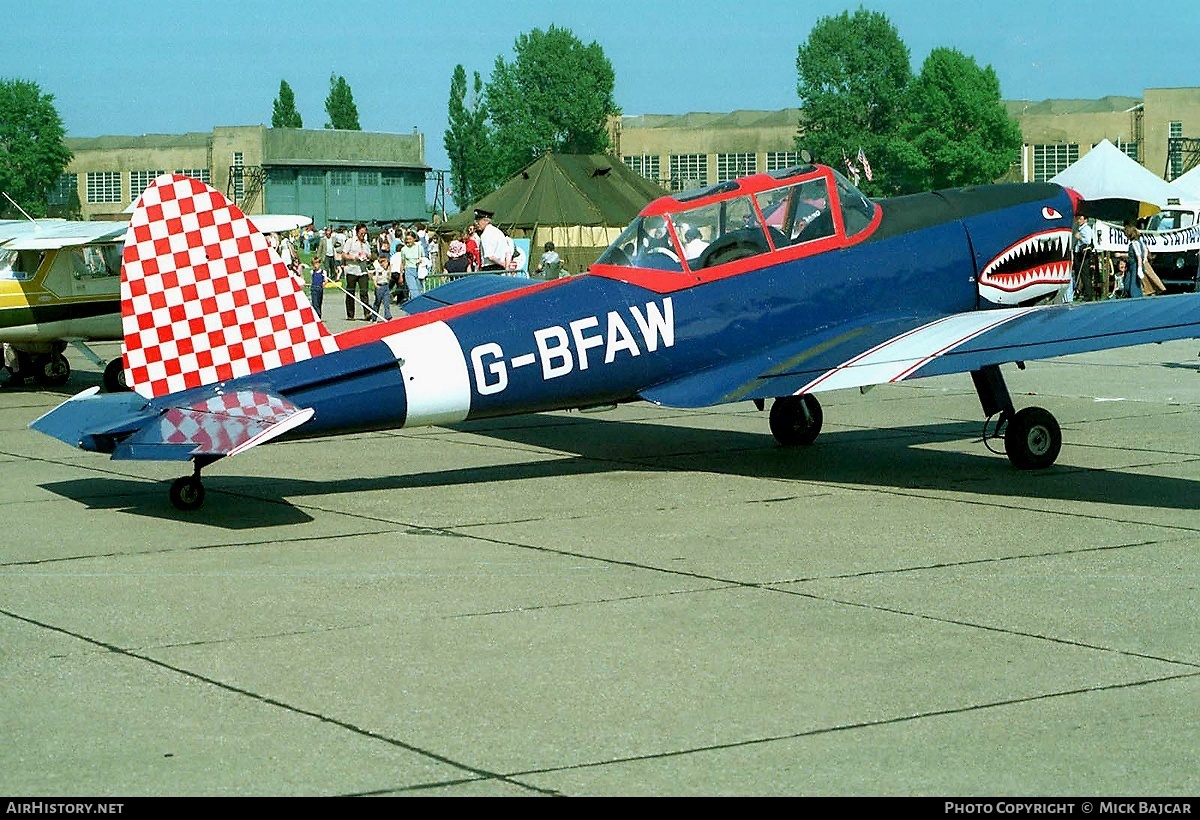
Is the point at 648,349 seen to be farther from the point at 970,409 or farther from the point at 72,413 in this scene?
the point at 970,409

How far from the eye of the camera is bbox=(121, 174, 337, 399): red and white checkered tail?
9.42 meters

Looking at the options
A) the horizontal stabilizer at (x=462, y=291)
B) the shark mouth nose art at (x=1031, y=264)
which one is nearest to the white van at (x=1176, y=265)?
the shark mouth nose art at (x=1031, y=264)

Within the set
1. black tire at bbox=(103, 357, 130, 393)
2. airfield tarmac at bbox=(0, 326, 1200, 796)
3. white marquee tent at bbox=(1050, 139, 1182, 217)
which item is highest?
white marquee tent at bbox=(1050, 139, 1182, 217)

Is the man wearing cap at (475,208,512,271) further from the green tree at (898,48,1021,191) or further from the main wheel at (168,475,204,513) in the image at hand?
the green tree at (898,48,1021,191)

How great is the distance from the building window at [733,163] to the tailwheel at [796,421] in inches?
4062

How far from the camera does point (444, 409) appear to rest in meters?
10.0

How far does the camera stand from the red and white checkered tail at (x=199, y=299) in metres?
9.42

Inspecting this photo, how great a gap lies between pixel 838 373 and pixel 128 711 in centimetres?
602

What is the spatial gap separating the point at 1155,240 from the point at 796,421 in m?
21.1

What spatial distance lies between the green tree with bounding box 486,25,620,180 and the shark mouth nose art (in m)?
133

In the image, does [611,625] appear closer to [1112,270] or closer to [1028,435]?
[1028,435]

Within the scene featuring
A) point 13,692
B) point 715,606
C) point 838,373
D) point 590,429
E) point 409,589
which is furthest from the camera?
point 590,429

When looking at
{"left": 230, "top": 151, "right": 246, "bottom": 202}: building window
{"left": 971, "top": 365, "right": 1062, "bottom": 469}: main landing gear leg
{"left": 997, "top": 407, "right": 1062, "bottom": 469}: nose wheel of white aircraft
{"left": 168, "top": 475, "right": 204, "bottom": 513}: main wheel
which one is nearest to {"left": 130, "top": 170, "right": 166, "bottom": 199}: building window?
{"left": 230, "top": 151, "right": 246, "bottom": 202}: building window
